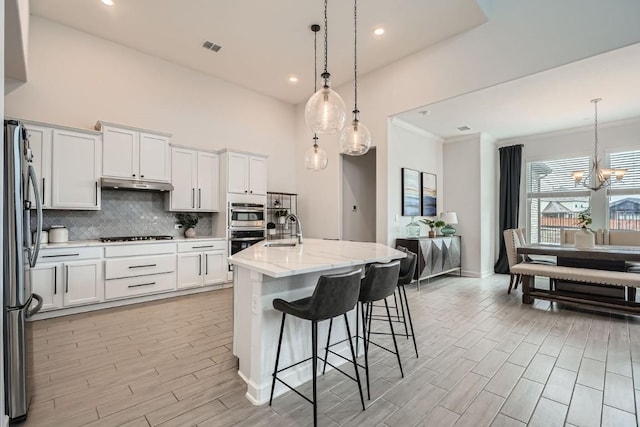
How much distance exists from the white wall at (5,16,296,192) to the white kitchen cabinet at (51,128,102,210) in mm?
463

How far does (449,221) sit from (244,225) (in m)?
3.97

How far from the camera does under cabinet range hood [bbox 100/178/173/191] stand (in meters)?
4.06

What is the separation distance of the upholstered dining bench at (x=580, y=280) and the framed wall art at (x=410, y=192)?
6.10ft

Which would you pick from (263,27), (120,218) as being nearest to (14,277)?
(120,218)

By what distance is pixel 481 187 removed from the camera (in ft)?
20.2

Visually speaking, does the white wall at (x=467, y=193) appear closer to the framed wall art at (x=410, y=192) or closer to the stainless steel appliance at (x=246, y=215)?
the framed wall art at (x=410, y=192)

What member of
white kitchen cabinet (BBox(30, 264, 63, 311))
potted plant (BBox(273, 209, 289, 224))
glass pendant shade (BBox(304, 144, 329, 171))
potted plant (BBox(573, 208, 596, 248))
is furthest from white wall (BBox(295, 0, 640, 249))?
white kitchen cabinet (BBox(30, 264, 63, 311))

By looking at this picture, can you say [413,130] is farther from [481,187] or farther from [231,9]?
[231,9]

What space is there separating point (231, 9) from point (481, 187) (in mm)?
5367

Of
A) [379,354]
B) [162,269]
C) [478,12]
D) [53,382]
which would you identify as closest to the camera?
[53,382]

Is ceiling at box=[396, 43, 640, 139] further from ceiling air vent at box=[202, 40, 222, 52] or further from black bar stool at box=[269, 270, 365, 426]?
black bar stool at box=[269, 270, 365, 426]

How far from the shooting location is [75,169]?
12.8 feet

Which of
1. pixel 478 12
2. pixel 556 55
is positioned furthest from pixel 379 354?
pixel 478 12

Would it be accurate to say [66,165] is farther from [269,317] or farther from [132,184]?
[269,317]
